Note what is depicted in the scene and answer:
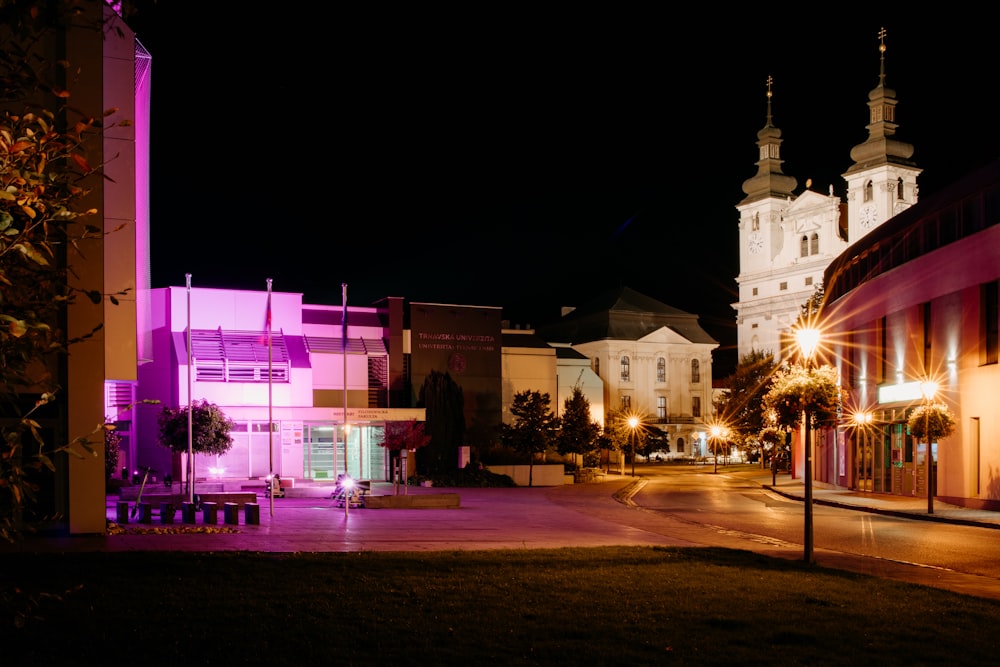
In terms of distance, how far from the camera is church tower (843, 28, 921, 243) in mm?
101750

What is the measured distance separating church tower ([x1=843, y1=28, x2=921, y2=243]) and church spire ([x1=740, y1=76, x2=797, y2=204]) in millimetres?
13544

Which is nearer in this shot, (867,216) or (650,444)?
(650,444)

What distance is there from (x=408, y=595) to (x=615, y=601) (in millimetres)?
2515

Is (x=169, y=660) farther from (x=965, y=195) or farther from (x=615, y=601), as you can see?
(x=965, y=195)

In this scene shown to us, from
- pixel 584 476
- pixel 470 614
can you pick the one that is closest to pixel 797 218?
pixel 584 476

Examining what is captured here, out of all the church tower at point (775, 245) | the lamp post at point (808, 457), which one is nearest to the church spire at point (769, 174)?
the church tower at point (775, 245)

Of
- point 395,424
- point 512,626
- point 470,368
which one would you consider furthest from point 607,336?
point 512,626

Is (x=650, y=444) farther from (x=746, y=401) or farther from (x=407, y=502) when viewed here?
(x=407, y=502)

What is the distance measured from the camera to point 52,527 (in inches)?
780

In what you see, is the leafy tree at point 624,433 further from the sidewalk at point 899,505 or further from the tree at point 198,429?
the tree at point 198,429

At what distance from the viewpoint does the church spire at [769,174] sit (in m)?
119

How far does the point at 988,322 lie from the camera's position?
31.3 meters

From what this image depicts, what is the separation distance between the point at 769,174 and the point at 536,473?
256 ft

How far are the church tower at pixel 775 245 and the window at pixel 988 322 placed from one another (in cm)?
7640
